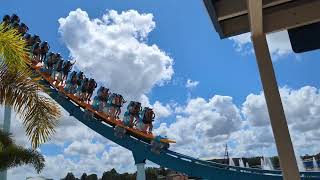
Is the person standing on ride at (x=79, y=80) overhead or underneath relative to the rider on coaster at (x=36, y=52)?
underneath

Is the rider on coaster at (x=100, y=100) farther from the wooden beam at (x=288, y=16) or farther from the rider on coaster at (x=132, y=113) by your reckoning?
the wooden beam at (x=288, y=16)

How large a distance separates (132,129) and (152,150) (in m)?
1.96

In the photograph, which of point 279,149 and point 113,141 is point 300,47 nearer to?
point 279,149

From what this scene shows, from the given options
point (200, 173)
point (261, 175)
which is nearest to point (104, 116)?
point (200, 173)

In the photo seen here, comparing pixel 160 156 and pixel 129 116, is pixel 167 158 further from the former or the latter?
pixel 129 116

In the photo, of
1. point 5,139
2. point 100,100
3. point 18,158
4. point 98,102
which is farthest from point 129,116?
point 5,139

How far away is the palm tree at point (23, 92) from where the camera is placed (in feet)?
23.4

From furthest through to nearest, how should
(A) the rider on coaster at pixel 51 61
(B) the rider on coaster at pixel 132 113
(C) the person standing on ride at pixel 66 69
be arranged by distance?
(A) the rider on coaster at pixel 51 61 → (C) the person standing on ride at pixel 66 69 → (B) the rider on coaster at pixel 132 113

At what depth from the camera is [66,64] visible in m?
32.3

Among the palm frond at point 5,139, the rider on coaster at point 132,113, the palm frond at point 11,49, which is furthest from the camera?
the rider on coaster at point 132,113

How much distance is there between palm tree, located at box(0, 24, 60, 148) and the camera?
713 cm

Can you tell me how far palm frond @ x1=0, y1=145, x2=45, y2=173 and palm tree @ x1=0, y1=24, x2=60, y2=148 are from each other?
250 inches

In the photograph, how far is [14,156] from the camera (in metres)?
13.6

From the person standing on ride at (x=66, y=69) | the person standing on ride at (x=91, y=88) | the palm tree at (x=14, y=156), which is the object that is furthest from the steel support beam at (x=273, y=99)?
the person standing on ride at (x=66, y=69)
